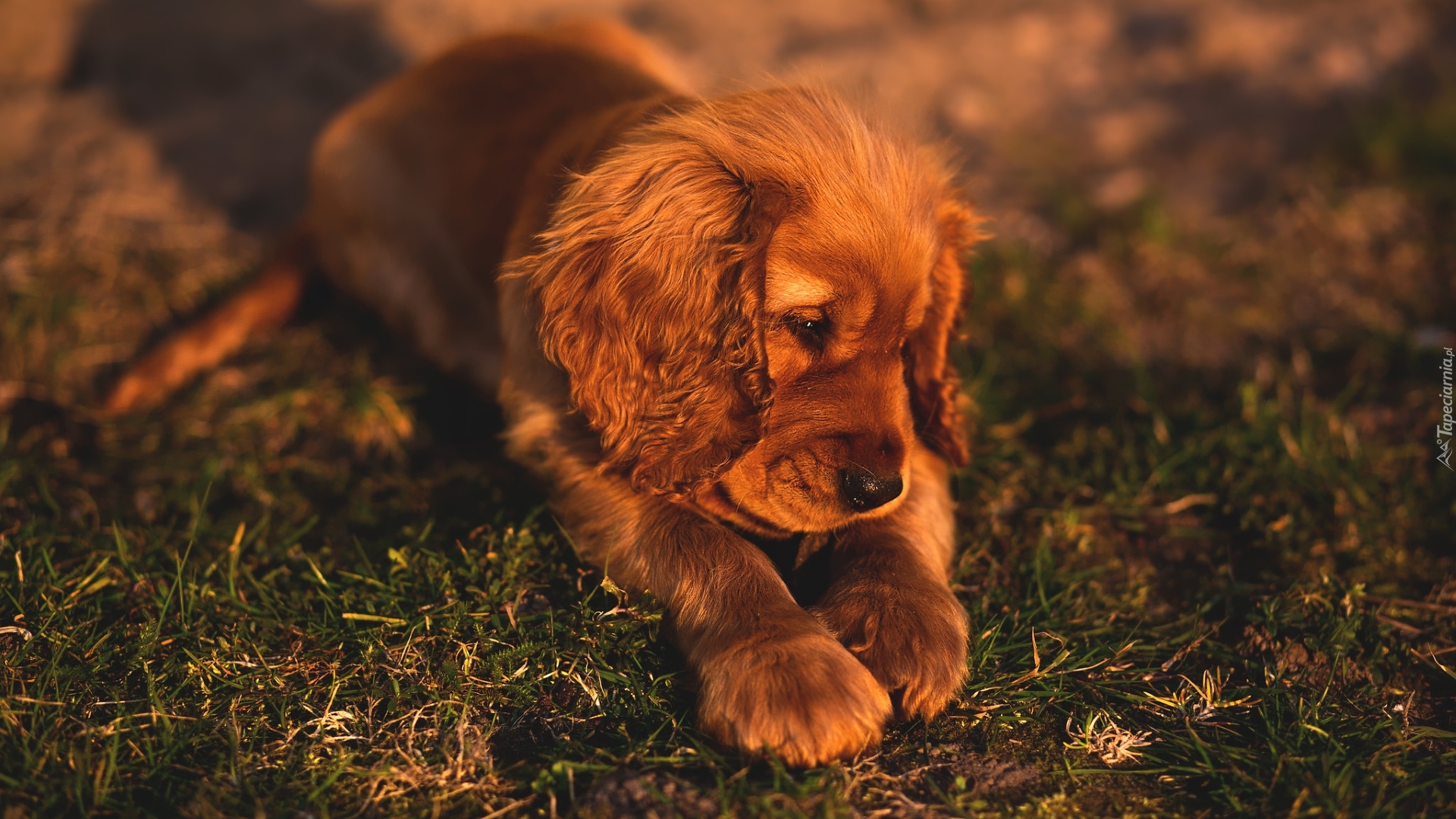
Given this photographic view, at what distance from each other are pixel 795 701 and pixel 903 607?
39 centimetres

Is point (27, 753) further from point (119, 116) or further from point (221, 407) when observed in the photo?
point (119, 116)

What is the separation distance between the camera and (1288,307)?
169 inches

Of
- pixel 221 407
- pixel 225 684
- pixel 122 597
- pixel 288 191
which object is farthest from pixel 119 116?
pixel 225 684

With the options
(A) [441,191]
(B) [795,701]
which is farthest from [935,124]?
(B) [795,701]

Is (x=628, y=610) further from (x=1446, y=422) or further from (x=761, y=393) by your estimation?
(x=1446, y=422)

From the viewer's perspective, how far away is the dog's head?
7.87ft

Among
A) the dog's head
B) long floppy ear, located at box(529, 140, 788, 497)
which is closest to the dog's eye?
the dog's head

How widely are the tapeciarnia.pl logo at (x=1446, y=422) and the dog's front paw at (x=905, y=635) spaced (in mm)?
1872

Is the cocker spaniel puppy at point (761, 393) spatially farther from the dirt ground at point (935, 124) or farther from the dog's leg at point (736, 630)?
the dirt ground at point (935, 124)

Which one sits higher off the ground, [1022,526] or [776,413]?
[776,413]

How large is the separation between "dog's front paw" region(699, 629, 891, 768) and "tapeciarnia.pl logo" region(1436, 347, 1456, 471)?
7.27 feet

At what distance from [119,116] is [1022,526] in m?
4.87

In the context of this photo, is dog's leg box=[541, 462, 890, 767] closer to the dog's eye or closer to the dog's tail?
the dog's eye

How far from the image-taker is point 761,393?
2389 millimetres
